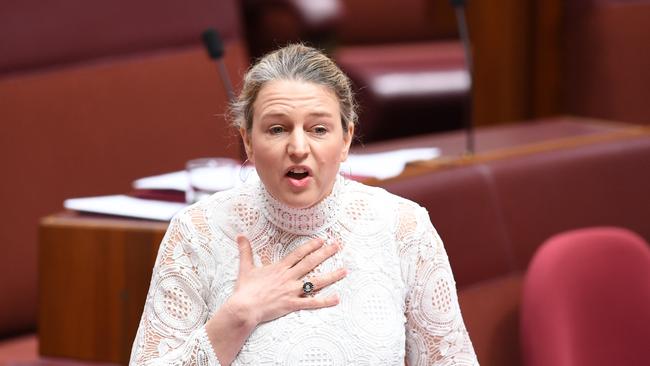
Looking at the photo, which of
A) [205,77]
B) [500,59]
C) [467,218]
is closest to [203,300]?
[467,218]

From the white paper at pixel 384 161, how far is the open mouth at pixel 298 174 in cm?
39

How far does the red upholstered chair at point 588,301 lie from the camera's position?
1.38m

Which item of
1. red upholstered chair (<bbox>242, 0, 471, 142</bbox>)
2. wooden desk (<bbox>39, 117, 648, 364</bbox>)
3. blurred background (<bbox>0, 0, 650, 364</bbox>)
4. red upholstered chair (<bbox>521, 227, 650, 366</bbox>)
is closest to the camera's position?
wooden desk (<bbox>39, 117, 648, 364</bbox>)

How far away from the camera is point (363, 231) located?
980mm

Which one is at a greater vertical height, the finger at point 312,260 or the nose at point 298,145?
the nose at point 298,145

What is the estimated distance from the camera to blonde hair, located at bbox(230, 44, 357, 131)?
0.93 meters

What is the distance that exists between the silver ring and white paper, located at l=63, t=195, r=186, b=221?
36 centimetres

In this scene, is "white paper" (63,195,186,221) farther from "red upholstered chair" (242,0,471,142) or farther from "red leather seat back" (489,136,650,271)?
"red upholstered chair" (242,0,471,142)

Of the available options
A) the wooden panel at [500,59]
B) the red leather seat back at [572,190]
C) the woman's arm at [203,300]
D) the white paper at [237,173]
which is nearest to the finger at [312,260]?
the woman's arm at [203,300]

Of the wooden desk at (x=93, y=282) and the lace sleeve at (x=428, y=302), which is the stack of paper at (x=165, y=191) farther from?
the lace sleeve at (x=428, y=302)

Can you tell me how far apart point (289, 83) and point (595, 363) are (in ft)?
2.19

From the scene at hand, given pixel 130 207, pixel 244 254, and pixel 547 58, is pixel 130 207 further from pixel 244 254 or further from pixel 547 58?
pixel 547 58

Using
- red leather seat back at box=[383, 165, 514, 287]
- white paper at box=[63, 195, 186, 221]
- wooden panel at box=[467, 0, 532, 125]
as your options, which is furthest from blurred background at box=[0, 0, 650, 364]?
red leather seat back at box=[383, 165, 514, 287]

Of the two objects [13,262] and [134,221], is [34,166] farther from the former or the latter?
[134,221]
